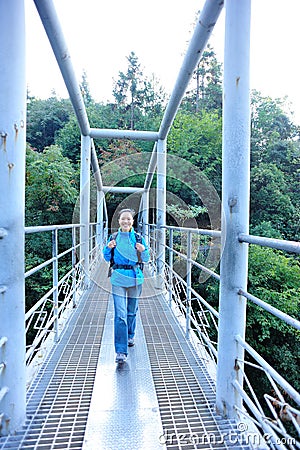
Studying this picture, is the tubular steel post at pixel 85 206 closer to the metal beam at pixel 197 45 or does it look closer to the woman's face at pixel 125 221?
the metal beam at pixel 197 45

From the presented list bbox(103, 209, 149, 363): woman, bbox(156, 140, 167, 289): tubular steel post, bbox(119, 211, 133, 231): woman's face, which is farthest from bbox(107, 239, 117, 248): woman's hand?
bbox(156, 140, 167, 289): tubular steel post

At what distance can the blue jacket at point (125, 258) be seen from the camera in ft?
6.84

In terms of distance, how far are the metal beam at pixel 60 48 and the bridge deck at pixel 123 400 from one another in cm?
219

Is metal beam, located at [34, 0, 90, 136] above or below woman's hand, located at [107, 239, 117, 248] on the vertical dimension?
above

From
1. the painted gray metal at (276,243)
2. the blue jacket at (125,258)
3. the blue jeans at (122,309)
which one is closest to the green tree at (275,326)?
the blue jeans at (122,309)

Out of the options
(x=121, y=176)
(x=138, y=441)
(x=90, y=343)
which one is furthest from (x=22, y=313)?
(x=121, y=176)

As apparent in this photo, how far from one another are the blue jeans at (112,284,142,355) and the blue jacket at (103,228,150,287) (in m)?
0.06

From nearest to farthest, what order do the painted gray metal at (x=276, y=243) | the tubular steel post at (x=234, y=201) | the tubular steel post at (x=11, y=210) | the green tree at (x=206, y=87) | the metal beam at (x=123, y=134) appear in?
the painted gray metal at (x=276, y=243), the tubular steel post at (x=11, y=210), the tubular steel post at (x=234, y=201), the metal beam at (x=123, y=134), the green tree at (x=206, y=87)

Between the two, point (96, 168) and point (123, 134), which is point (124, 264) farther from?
point (96, 168)

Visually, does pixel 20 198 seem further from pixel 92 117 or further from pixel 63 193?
pixel 92 117

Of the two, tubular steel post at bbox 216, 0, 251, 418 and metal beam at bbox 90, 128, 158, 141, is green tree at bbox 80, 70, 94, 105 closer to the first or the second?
metal beam at bbox 90, 128, 158, 141

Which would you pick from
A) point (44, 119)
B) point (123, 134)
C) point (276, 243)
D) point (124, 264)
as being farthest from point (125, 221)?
point (44, 119)

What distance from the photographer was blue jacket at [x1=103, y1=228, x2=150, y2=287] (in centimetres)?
209

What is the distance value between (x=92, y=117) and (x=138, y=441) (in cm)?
1922
